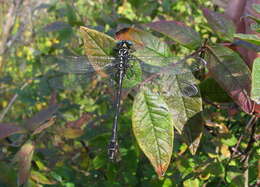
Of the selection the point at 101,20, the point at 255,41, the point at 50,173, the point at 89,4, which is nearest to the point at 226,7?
the point at 255,41

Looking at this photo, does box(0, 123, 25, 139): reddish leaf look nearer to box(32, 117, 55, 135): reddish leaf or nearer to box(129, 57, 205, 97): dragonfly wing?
box(32, 117, 55, 135): reddish leaf

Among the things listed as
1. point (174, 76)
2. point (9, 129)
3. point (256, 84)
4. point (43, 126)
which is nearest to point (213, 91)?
point (174, 76)

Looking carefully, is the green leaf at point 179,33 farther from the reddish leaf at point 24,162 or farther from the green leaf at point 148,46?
the reddish leaf at point 24,162

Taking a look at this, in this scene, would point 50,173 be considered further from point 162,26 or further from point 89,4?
point 89,4

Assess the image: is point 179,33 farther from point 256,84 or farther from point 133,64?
point 256,84

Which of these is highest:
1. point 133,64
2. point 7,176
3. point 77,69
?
point 133,64

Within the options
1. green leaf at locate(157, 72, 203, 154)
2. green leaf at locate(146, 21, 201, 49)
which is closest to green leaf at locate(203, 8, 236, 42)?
green leaf at locate(146, 21, 201, 49)

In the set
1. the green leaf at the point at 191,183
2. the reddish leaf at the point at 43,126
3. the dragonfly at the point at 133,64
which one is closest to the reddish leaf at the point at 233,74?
the dragonfly at the point at 133,64
